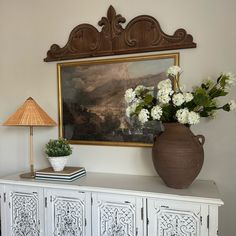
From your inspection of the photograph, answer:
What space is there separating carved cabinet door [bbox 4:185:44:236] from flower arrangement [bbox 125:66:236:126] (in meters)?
0.97

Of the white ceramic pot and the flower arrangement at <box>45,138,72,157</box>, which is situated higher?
the flower arrangement at <box>45,138,72,157</box>

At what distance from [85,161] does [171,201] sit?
0.93 metres

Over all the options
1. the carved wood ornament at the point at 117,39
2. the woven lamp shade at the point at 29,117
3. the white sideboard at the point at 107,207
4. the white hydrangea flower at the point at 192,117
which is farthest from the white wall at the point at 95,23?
the white hydrangea flower at the point at 192,117

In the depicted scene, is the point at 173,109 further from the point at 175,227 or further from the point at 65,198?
the point at 65,198

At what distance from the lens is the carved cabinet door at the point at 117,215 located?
5.72 feet

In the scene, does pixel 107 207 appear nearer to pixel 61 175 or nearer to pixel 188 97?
pixel 61 175

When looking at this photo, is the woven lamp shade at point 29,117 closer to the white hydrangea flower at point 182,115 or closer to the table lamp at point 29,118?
the table lamp at point 29,118

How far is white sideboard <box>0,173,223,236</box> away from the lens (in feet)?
5.33

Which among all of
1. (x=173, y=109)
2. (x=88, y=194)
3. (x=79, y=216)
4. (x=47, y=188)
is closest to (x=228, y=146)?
(x=173, y=109)

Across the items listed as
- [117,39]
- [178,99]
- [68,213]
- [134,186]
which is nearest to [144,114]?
[178,99]

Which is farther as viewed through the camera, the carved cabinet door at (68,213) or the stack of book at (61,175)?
the stack of book at (61,175)

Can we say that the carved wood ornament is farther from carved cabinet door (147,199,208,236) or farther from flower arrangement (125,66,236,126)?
carved cabinet door (147,199,208,236)

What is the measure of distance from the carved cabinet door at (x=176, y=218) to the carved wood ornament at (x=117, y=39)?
3.67ft

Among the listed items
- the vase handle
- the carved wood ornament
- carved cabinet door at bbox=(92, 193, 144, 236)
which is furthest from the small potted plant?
the vase handle
